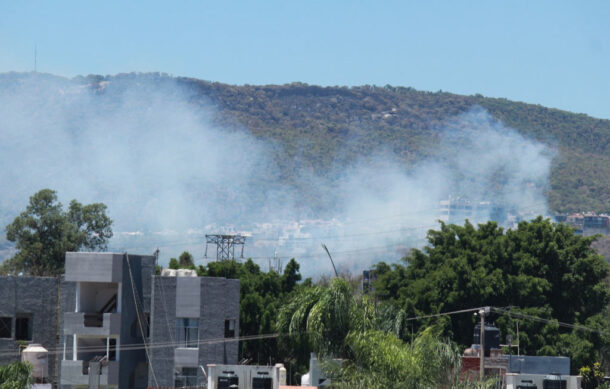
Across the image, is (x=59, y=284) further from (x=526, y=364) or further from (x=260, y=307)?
(x=526, y=364)

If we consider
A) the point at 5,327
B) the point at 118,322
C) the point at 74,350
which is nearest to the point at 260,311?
the point at 118,322

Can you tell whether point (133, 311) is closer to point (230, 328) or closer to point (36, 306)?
point (36, 306)

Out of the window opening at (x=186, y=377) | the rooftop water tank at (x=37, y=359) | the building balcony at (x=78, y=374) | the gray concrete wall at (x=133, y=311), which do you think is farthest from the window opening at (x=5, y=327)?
the window opening at (x=186, y=377)

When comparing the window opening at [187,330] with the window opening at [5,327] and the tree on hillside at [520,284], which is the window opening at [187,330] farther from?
the tree on hillside at [520,284]

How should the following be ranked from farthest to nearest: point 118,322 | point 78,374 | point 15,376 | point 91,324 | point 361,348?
point 118,322
point 91,324
point 78,374
point 15,376
point 361,348

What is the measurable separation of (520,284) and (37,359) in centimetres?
3289

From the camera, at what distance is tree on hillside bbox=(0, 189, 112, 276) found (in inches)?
4109

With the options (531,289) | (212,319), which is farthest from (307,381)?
(531,289)

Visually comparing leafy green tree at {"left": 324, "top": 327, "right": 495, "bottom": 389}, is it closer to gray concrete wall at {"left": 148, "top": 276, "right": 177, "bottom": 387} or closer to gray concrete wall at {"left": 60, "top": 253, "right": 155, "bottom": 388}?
gray concrete wall at {"left": 148, "top": 276, "right": 177, "bottom": 387}

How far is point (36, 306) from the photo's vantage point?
5753 cm

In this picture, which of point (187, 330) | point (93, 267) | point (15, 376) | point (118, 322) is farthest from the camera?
point (187, 330)

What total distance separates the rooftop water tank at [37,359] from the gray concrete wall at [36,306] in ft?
7.73

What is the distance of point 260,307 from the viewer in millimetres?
65938

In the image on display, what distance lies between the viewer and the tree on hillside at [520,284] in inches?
2717
